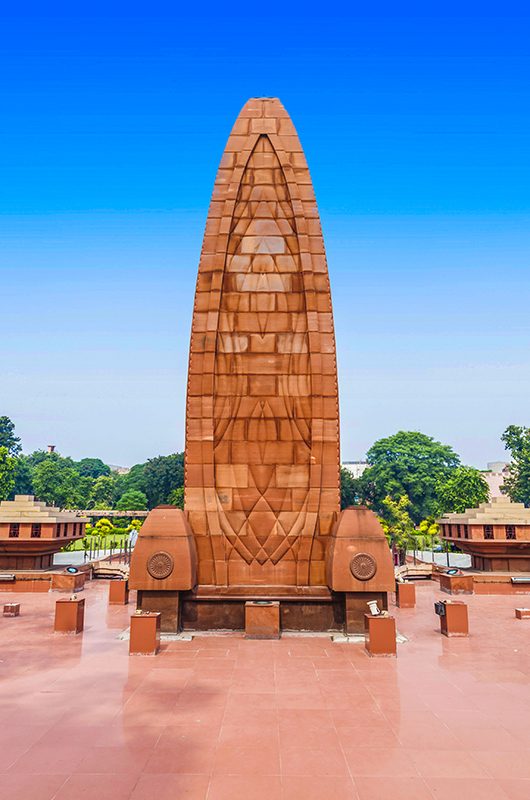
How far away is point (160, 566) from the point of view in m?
14.9

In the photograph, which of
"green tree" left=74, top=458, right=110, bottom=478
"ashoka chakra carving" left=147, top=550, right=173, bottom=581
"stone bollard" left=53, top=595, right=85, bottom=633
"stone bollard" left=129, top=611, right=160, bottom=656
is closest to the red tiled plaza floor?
"stone bollard" left=129, top=611, right=160, bottom=656

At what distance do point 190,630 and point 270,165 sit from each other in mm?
14571

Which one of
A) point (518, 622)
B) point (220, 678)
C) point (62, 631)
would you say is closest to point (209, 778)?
point (220, 678)

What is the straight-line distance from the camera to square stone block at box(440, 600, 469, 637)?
1502cm

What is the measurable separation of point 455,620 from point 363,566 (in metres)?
2.99

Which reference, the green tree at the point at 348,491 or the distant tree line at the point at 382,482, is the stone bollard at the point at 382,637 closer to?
the distant tree line at the point at 382,482

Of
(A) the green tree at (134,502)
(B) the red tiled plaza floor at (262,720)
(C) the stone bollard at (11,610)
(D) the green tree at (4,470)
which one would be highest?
(D) the green tree at (4,470)

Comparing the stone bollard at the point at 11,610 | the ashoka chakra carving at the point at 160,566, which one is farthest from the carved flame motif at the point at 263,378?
the stone bollard at the point at 11,610

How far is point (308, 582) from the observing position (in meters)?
16.0

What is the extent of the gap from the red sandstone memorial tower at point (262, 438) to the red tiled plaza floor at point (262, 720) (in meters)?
1.67

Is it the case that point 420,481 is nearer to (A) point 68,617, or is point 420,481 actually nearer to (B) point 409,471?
(B) point 409,471

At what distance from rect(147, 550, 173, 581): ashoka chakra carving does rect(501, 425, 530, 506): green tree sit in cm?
6012

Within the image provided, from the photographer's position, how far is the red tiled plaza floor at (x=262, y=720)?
6.79 meters

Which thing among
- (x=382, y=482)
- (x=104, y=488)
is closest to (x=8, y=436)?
(x=104, y=488)
